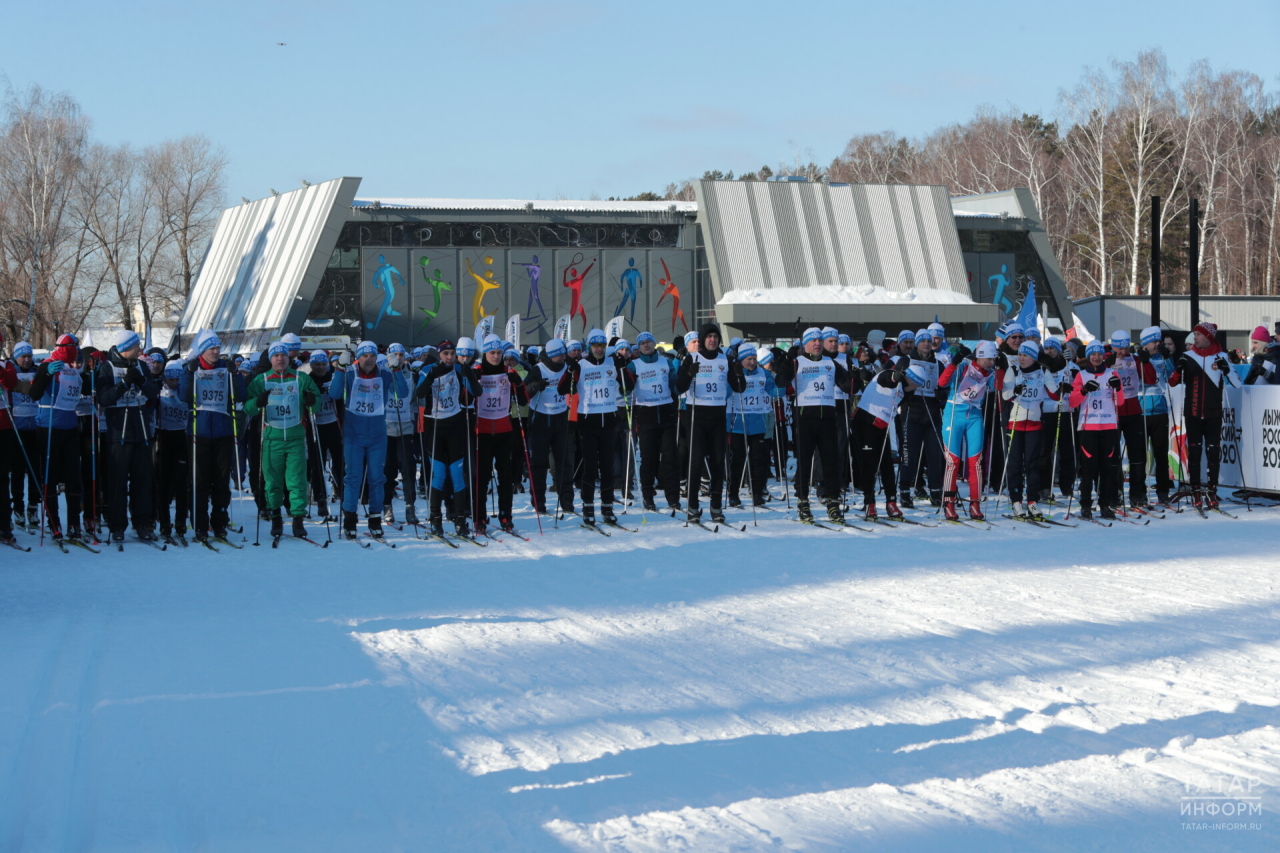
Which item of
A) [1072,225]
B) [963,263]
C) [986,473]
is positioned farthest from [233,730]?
[1072,225]

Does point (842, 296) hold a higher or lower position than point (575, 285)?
lower

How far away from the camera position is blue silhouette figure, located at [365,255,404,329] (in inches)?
1479

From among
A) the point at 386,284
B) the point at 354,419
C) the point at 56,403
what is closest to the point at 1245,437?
the point at 354,419

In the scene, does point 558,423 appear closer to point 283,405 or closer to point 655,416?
point 655,416

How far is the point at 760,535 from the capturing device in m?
11.7

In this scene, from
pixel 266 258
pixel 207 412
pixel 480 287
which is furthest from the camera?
pixel 266 258

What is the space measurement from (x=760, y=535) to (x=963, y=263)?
1265 inches

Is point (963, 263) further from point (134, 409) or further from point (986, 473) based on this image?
point (134, 409)

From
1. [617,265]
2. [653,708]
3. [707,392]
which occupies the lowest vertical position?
[653,708]

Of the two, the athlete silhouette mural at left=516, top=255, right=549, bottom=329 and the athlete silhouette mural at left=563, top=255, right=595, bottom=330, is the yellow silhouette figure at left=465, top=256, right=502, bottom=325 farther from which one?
the athlete silhouette mural at left=563, top=255, right=595, bottom=330

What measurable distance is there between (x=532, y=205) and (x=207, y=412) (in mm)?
27694

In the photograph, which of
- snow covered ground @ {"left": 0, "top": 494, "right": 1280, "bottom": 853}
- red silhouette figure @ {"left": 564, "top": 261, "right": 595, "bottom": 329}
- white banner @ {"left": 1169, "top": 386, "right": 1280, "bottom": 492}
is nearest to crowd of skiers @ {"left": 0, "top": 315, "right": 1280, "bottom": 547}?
white banner @ {"left": 1169, "top": 386, "right": 1280, "bottom": 492}

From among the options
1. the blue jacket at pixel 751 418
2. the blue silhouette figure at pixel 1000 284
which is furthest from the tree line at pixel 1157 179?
the blue jacket at pixel 751 418

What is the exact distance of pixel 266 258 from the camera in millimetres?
41844
